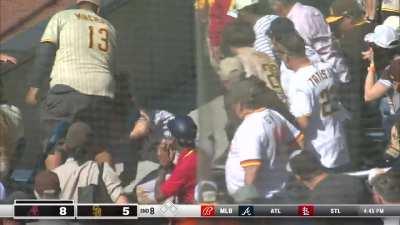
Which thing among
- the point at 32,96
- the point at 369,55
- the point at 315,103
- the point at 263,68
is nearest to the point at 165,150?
the point at 263,68

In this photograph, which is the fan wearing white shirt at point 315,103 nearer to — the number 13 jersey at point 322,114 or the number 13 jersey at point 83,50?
the number 13 jersey at point 322,114

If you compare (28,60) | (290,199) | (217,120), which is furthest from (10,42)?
(290,199)

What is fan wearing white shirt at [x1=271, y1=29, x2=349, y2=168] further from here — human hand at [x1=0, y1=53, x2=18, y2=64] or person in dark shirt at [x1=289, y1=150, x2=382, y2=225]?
human hand at [x1=0, y1=53, x2=18, y2=64]

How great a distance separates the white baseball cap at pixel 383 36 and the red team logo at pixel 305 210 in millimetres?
1364

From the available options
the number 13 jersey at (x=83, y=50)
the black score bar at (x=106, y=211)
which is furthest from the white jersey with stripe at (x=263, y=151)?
the number 13 jersey at (x=83, y=50)

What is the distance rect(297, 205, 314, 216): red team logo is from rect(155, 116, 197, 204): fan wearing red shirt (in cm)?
81

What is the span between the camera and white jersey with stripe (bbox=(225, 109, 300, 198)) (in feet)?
18.6

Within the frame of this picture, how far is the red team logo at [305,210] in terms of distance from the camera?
18.5ft

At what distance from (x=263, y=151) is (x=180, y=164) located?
64cm

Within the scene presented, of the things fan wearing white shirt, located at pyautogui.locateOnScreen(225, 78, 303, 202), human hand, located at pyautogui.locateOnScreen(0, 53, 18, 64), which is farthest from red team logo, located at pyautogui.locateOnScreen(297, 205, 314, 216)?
human hand, located at pyautogui.locateOnScreen(0, 53, 18, 64)
